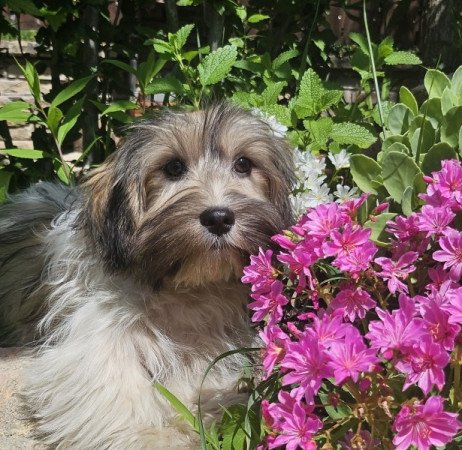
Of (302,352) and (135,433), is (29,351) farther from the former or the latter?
(302,352)

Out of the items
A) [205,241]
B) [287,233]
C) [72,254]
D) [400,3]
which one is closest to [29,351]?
[72,254]

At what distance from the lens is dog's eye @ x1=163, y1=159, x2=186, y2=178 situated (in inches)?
99.3

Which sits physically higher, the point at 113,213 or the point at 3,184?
the point at 113,213

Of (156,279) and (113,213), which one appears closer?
(156,279)

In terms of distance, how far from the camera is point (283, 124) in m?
3.22

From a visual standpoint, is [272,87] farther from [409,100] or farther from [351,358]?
[351,358]

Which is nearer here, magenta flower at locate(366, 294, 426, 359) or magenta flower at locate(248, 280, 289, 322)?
magenta flower at locate(366, 294, 426, 359)

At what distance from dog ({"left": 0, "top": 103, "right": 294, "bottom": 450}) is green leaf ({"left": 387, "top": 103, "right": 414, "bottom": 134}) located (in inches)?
18.4

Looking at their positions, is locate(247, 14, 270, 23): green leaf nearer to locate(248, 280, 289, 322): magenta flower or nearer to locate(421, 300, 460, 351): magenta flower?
locate(248, 280, 289, 322): magenta flower

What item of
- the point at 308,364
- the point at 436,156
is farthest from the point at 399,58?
the point at 308,364

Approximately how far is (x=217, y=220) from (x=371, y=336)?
2.47 ft

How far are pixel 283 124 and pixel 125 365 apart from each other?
135cm

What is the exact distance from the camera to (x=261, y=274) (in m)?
1.90

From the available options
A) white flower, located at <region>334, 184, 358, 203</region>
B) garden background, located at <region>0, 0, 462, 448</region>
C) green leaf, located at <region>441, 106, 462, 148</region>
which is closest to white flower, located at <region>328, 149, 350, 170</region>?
garden background, located at <region>0, 0, 462, 448</region>
